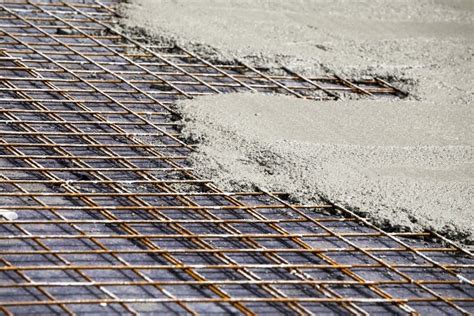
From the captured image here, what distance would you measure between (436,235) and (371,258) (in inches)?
13.8

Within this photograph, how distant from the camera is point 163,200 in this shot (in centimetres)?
404

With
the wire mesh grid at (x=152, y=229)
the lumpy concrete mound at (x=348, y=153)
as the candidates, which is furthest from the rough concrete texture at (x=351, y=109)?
the wire mesh grid at (x=152, y=229)

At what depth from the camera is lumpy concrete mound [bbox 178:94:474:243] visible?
4.12 metres

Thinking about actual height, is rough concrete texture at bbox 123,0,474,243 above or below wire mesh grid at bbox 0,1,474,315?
above

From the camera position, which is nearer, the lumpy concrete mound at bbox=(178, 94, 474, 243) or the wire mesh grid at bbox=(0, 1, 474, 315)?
the wire mesh grid at bbox=(0, 1, 474, 315)

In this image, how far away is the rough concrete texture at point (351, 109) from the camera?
4199 mm

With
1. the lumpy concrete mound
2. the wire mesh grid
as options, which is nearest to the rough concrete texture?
the lumpy concrete mound

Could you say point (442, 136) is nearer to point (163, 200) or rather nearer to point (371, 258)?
point (371, 258)

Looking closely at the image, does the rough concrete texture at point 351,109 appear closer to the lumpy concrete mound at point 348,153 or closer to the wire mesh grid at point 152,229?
the lumpy concrete mound at point 348,153

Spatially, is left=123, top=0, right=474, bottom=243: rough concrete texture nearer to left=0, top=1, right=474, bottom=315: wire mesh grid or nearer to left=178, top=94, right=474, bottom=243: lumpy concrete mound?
left=178, top=94, right=474, bottom=243: lumpy concrete mound

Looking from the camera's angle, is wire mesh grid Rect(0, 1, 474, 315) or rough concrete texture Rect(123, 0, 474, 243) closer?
wire mesh grid Rect(0, 1, 474, 315)

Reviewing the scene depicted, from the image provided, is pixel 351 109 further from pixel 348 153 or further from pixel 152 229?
pixel 152 229

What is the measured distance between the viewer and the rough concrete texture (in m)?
4.20

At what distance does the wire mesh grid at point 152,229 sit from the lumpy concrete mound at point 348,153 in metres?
0.09
